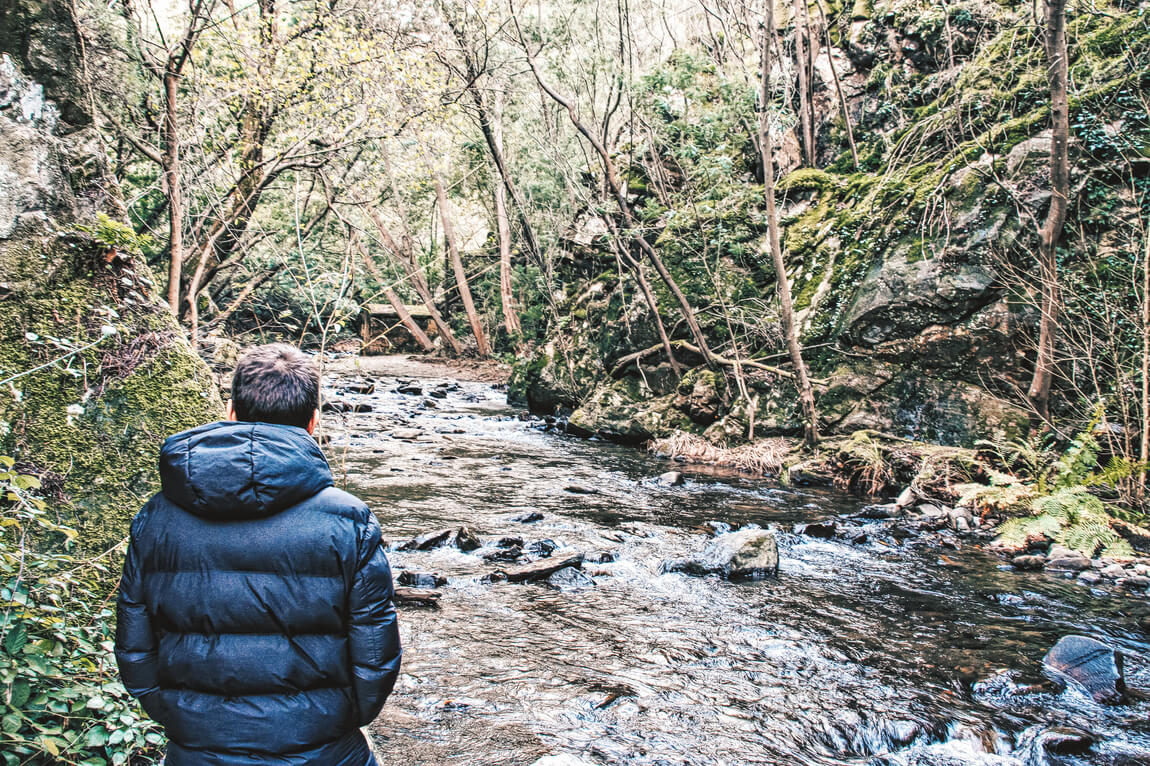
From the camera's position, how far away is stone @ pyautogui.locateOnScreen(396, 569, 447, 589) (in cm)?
604

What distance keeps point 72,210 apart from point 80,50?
118 cm

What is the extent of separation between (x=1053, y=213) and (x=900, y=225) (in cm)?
295

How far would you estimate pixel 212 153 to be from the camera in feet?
31.6

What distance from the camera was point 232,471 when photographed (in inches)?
69.7

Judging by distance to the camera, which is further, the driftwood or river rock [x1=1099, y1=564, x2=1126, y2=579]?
the driftwood

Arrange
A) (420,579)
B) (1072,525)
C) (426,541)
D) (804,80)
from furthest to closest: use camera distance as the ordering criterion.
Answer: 1. (804,80)
2. (1072,525)
3. (426,541)
4. (420,579)

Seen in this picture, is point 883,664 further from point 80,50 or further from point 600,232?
point 600,232

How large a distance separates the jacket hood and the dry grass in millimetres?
10725

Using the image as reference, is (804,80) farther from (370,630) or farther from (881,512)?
(370,630)

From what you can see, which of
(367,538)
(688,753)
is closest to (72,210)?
(367,538)

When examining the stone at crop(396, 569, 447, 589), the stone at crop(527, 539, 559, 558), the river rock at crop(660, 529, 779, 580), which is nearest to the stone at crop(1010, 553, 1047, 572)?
the river rock at crop(660, 529, 779, 580)

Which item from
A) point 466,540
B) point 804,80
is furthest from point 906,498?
point 804,80

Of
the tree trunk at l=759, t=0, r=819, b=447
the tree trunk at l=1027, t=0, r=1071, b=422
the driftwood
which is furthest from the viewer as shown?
the driftwood

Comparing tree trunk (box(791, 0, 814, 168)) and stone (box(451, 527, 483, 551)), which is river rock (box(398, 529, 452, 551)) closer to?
stone (box(451, 527, 483, 551))
